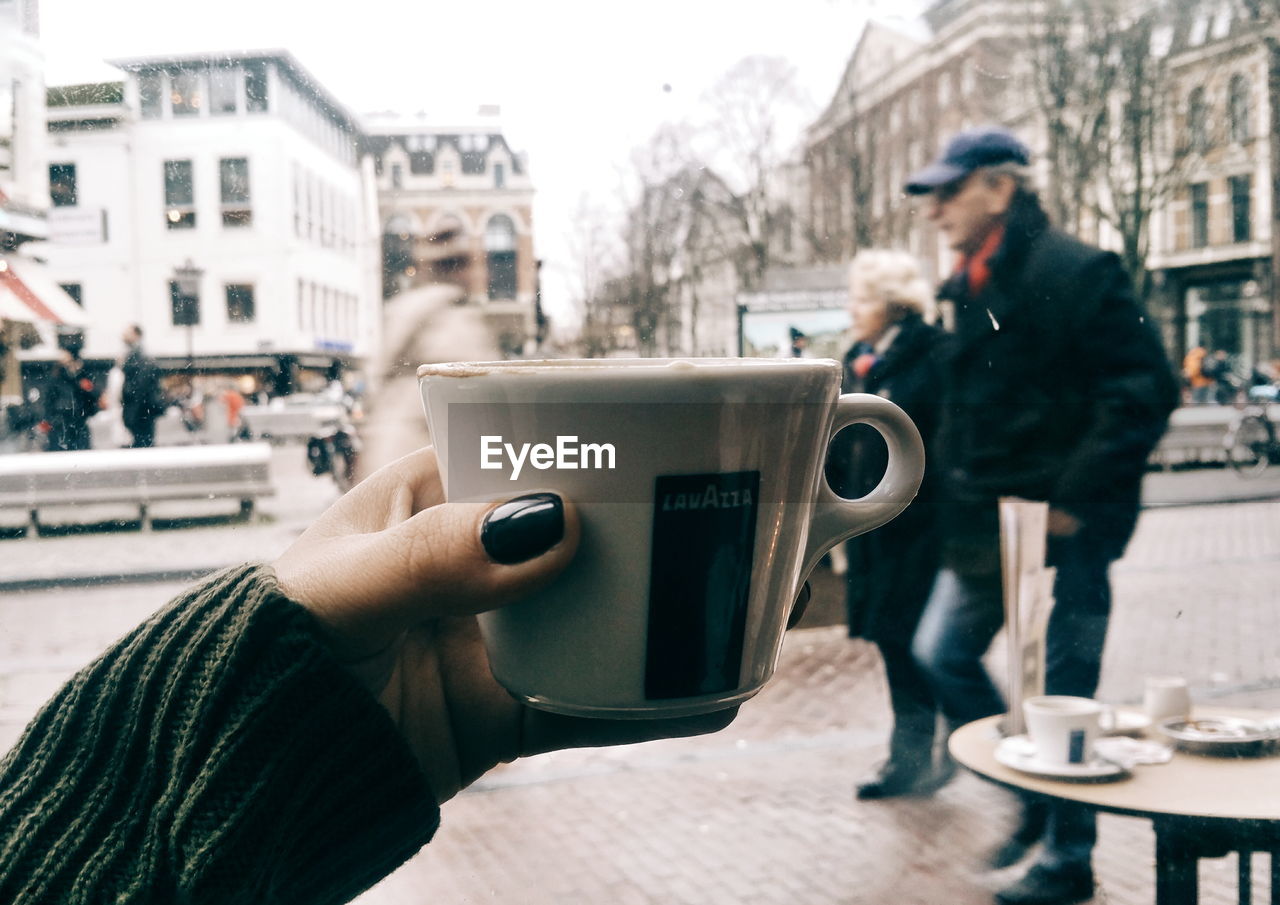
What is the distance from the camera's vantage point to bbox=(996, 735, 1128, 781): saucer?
3.55 ft

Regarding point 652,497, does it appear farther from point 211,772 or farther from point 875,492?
point 211,772

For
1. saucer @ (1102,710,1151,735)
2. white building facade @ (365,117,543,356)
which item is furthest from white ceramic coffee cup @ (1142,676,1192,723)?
white building facade @ (365,117,543,356)

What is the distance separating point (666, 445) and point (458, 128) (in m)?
0.58

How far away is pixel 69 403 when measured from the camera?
2.69 feet

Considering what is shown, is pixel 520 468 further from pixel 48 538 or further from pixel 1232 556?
pixel 1232 556

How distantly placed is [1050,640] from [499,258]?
83cm

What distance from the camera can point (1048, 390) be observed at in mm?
1114

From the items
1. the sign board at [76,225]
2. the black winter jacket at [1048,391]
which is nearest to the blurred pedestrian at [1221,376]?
the black winter jacket at [1048,391]

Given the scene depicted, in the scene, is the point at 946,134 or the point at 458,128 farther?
the point at 946,134

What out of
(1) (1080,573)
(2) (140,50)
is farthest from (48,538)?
(1) (1080,573)

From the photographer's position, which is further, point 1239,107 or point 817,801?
point 817,801

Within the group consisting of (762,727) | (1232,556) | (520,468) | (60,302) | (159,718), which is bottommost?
(762,727)

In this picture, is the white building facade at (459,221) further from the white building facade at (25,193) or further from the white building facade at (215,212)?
the white building facade at (25,193)

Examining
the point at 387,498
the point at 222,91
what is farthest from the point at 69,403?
the point at 387,498
